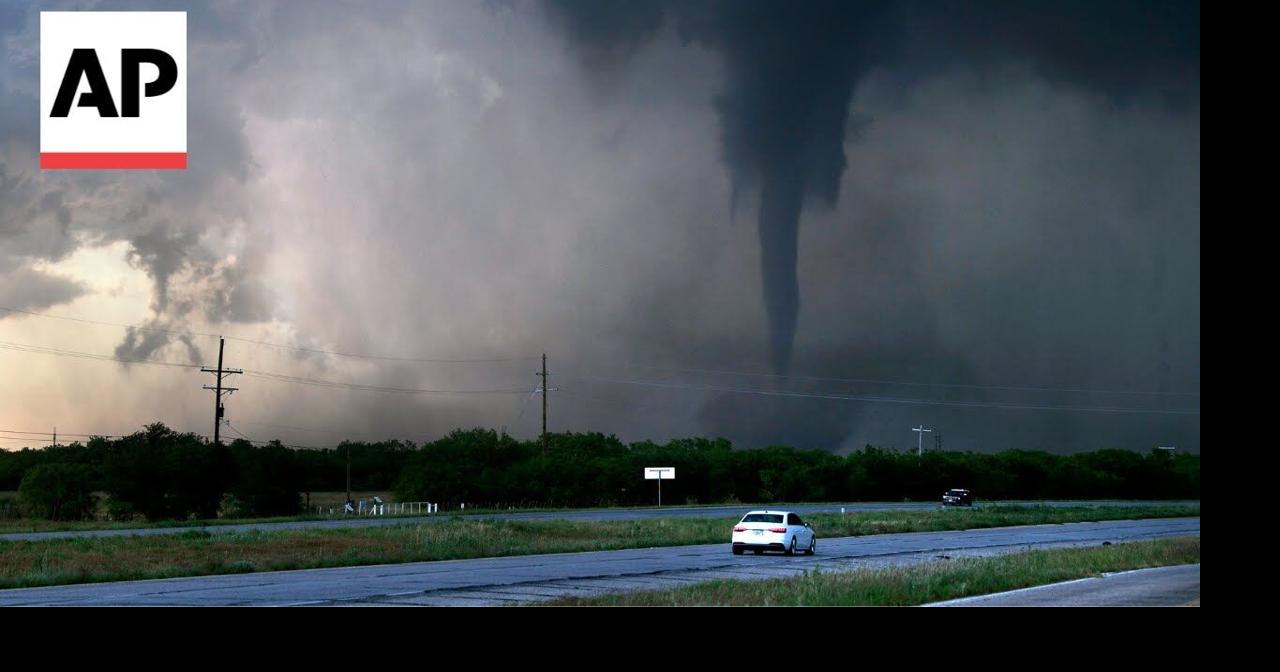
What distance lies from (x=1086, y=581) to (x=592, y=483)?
263 feet

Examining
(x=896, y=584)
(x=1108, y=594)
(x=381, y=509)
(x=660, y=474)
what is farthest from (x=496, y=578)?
(x=660, y=474)

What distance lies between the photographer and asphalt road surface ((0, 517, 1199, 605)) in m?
25.1

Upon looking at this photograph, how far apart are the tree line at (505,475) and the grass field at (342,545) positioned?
2919cm

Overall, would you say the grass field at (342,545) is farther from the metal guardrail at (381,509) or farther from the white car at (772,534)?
the metal guardrail at (381,509)

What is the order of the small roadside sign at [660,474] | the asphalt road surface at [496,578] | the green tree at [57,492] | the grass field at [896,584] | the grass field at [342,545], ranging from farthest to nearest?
the small roadside sign at [660,474]
the green tree at [57,492]
the grass field at [342,545]
the asphalt road surface at [496,578]
the grass field at [896,584]

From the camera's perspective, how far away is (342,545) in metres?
46.8

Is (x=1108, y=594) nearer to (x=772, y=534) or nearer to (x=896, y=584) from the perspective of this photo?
(x=896, y=584)

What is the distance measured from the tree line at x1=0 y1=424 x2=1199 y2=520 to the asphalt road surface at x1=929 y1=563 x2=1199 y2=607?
39442mm

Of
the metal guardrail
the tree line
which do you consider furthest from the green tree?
the metal guardrail

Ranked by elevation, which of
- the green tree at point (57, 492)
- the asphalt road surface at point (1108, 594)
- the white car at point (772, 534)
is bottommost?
the green tree at point (57, 492)

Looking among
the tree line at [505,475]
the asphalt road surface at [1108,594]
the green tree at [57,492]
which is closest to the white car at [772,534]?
the asphalt road surface at [1108,594]

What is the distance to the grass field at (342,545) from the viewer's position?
115 feet
